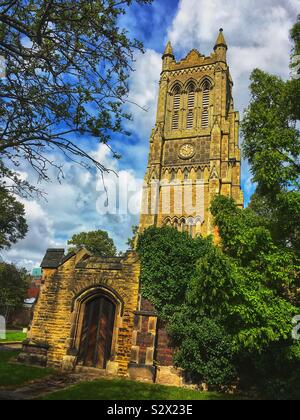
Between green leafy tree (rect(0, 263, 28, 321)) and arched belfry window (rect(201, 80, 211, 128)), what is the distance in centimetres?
2558

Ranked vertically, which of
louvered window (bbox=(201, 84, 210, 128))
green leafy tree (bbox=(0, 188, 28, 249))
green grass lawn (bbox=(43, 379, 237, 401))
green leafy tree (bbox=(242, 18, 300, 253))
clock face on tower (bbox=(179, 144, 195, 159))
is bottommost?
green grass lawn (bbox=(43, 379, 237, 401))

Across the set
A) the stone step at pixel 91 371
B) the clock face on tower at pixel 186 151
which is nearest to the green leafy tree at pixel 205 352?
the stone step at pixel 91 371

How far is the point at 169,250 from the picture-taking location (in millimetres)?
13789

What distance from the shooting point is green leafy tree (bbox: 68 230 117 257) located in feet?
154

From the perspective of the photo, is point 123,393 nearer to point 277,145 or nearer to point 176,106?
point 277,145

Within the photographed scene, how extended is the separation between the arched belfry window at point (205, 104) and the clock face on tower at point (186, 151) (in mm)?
2969

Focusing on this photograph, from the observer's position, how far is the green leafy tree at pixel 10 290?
1305 inches

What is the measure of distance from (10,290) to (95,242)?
15239 mm

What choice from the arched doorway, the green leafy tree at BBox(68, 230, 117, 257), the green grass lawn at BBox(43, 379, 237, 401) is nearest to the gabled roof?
the arched doorway

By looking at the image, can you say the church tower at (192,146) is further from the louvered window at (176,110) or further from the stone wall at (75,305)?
the stone wall at (75,305)

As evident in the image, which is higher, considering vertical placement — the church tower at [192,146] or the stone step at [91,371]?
Result: the church tower at [192,146]

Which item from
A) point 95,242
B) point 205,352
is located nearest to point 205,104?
point 95,242

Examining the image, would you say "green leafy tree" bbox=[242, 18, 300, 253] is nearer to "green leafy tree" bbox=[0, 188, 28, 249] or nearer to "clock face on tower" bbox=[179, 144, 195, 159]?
"clock face on tower" bbox=[179, 144, 195, 159]
